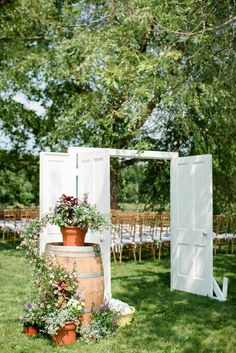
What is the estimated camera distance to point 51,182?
8328 millimetres

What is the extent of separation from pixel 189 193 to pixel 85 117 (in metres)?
4.66

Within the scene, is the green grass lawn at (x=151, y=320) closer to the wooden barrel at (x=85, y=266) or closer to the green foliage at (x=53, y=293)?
the green foliage at (x=53, y=293)

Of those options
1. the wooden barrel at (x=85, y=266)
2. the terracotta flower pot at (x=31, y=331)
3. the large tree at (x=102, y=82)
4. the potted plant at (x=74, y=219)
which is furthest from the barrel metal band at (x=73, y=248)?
the large tree at (x=102, y=82)

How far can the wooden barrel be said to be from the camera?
606 cm

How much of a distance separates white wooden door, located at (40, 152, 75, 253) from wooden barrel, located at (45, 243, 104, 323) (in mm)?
2106

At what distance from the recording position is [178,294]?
8992 millimetres

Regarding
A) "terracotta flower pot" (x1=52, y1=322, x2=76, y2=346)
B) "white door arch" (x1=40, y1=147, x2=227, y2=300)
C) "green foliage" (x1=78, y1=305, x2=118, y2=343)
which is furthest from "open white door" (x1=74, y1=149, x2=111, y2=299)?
Result: "terracotta flower pot" (x1=52, y1=322, x2=76, y2=346)

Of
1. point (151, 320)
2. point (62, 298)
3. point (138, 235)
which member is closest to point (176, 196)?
point (151, 320)

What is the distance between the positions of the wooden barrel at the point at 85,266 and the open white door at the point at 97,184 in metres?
1.70

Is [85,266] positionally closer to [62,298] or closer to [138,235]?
[62,298]

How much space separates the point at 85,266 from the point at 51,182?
2496 millimetres

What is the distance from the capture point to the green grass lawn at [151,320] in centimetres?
584

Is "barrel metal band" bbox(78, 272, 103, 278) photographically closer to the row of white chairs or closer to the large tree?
the large tree

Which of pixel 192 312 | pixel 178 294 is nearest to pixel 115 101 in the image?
pixel 178 294
